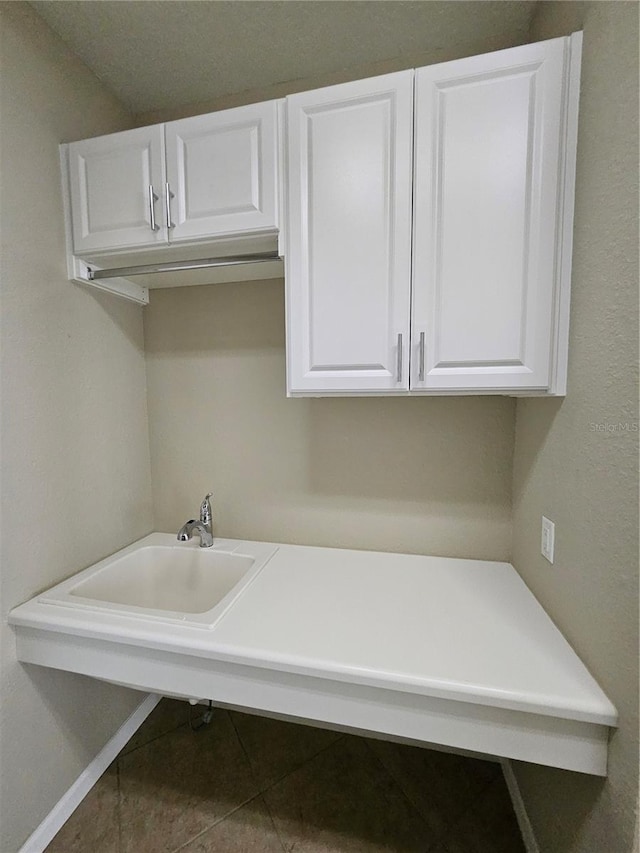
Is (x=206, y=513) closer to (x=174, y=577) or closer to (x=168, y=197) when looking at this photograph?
(x=174, y=577)

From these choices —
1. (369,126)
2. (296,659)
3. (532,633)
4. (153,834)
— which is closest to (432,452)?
(532,633)

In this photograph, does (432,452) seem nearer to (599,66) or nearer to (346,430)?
(346,430)

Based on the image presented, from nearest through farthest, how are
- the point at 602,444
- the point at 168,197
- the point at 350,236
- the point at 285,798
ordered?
the point at 602,444, the point at 350,236, the point at 168,197, the point at 285,798

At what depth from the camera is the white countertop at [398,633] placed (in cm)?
82

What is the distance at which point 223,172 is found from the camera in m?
1.19

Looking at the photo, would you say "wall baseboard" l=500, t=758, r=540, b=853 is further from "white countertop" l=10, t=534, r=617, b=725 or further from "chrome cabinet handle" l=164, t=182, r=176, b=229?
"chrome cabinet handle" l=164, t=182, r=176, b=229

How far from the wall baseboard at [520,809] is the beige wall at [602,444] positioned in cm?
11

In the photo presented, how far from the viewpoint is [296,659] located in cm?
90

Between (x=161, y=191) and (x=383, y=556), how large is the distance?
5.33 feet

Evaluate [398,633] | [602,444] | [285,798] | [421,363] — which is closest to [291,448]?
[421,363]

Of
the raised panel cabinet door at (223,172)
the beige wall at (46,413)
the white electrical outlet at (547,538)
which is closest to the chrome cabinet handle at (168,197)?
the raised panel cabinet door at (223,172)

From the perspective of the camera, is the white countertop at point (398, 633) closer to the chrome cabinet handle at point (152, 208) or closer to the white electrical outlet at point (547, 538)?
the white electrical outlet at point (547, 538)


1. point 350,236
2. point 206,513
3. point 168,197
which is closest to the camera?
point 350,236

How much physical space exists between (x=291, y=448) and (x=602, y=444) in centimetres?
113
